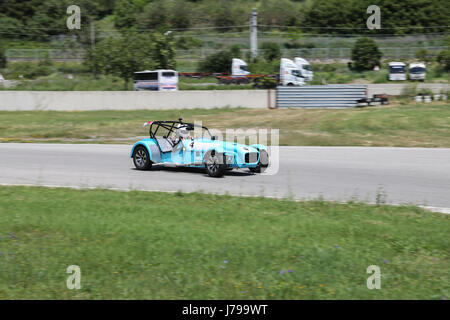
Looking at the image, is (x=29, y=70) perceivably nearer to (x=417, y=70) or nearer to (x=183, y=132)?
(x=417, y=70)

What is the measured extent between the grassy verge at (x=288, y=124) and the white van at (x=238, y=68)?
20.1 meters

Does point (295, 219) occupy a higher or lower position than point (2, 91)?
lower

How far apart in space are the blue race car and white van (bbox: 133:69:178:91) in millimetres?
24593

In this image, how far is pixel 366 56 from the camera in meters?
54.3

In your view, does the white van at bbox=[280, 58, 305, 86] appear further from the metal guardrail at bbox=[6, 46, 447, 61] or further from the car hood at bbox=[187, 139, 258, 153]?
the car hood at bbox=[187, 139, 258, 153]

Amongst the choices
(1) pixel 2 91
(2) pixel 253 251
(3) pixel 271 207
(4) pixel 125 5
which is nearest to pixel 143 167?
(3) pixel 271 207

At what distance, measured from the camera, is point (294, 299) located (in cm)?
520

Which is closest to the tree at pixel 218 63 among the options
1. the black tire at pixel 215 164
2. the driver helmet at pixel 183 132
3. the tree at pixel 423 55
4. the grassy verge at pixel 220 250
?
the tree at pixel 423 55

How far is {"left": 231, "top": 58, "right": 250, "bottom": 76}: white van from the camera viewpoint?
49000mm

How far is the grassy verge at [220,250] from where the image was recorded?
541cm

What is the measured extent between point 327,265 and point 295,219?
1.99 m

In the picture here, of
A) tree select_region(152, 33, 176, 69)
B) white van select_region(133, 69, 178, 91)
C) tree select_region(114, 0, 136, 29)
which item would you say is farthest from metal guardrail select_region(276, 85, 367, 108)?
tree select_region(114, 0, 136, 29)

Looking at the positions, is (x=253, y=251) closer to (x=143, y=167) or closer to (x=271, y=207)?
(x=271, y=207)
